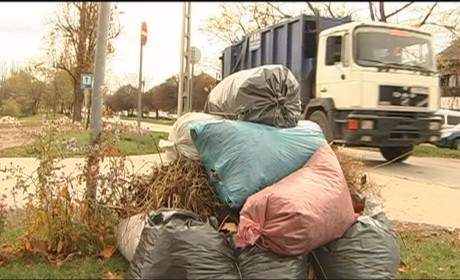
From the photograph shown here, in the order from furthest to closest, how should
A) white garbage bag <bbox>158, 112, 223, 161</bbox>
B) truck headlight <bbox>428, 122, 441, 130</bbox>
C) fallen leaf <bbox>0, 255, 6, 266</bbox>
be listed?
truck headlight <bbox>428, 122, 441, 130</bbox> → white garbage bag <bbox>158, 112, 223, 161</bbox> → fallen leaf <bbox>0, 255, 6, 266</bbox>

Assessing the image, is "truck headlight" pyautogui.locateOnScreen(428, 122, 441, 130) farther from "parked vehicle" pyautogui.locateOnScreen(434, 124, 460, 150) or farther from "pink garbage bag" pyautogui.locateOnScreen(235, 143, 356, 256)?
"parked vehicle" pyautogui.locateOnScreen(434, 124, 460, 150)

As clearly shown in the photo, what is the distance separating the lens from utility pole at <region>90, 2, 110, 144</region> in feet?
13.3

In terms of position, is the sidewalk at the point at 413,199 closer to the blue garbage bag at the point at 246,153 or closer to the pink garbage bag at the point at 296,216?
the blue garbage bag at the point at 246,153

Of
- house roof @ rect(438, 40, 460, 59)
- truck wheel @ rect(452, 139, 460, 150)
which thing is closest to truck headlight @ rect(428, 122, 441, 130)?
truck wheel @ rect(452, 139, 460, 150)

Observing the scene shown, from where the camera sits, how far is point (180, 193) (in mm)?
3764

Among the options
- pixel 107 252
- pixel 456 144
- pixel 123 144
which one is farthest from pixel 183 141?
pixel 456 144

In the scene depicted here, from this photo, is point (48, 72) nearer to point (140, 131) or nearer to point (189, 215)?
point (140, 131)

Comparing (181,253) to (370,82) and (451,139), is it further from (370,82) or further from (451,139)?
(451,139)

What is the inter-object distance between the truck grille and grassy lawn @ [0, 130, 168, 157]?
3.76 meters

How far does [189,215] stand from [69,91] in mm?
15129

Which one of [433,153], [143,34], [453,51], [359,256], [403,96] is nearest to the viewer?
[359,256]

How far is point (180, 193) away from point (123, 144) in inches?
74.9

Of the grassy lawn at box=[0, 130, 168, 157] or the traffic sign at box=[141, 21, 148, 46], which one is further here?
the traffic sign at box=[141, 21, 148, 46]

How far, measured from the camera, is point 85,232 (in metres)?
3.79
